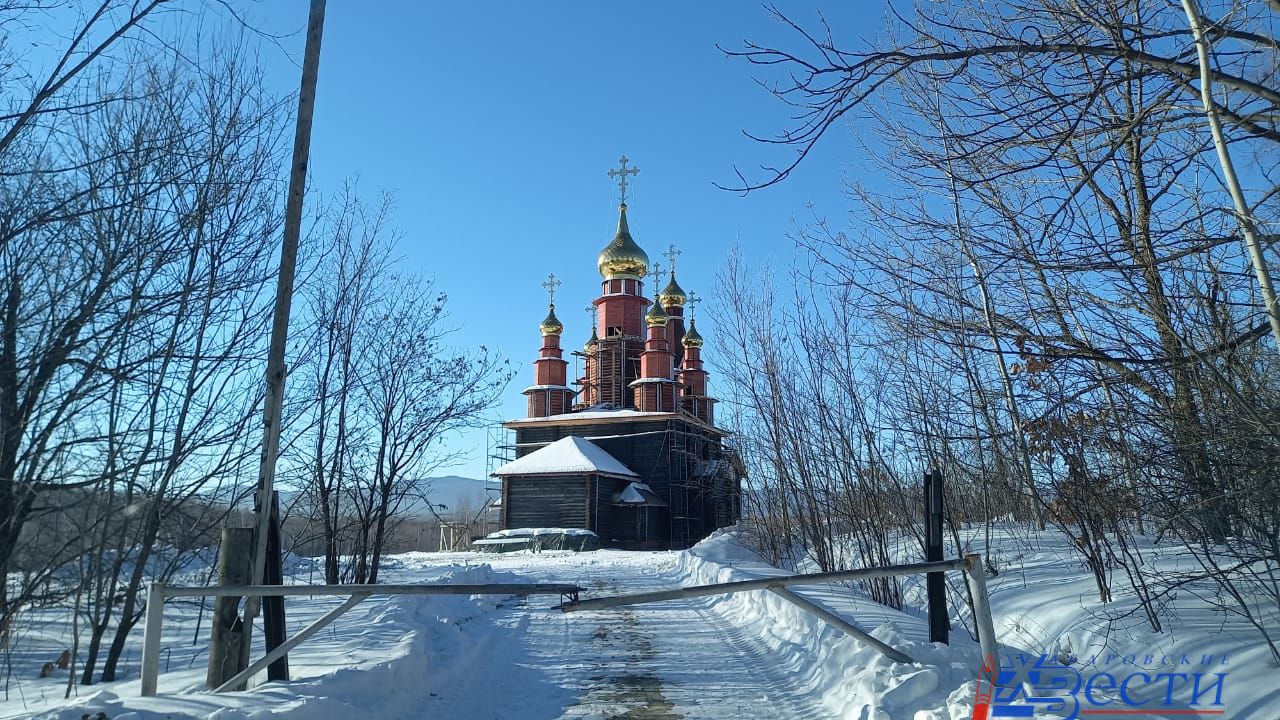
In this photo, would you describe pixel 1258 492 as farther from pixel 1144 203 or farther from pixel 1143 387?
pixel 1144 203

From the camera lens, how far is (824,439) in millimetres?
10891

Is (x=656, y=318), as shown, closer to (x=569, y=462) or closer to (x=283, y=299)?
(x=569, y=462)

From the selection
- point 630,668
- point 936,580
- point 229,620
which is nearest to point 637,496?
point 630,668

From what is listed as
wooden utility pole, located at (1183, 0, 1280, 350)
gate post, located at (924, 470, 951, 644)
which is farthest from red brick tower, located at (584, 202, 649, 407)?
wooden utility pole, located at (1183, 0, 1280, 350)

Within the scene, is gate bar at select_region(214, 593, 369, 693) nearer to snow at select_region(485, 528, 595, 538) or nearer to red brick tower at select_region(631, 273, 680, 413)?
snow at select_region(485, 528, 595, 538)

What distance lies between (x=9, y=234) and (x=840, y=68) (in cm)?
518

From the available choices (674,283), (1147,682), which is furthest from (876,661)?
(674,283)

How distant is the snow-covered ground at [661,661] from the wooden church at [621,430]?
18.3 metres

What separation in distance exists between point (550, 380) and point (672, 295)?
991 cm

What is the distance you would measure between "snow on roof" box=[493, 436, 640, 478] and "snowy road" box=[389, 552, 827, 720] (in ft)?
71.5

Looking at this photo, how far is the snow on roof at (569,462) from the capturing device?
32562 millimetres

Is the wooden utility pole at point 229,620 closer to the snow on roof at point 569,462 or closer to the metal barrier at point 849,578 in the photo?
the metal barrier at point 849,578

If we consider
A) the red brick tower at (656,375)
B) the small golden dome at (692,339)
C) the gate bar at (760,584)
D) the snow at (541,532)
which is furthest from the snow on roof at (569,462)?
the gate bar at (760,584)

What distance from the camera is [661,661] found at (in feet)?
22.3
